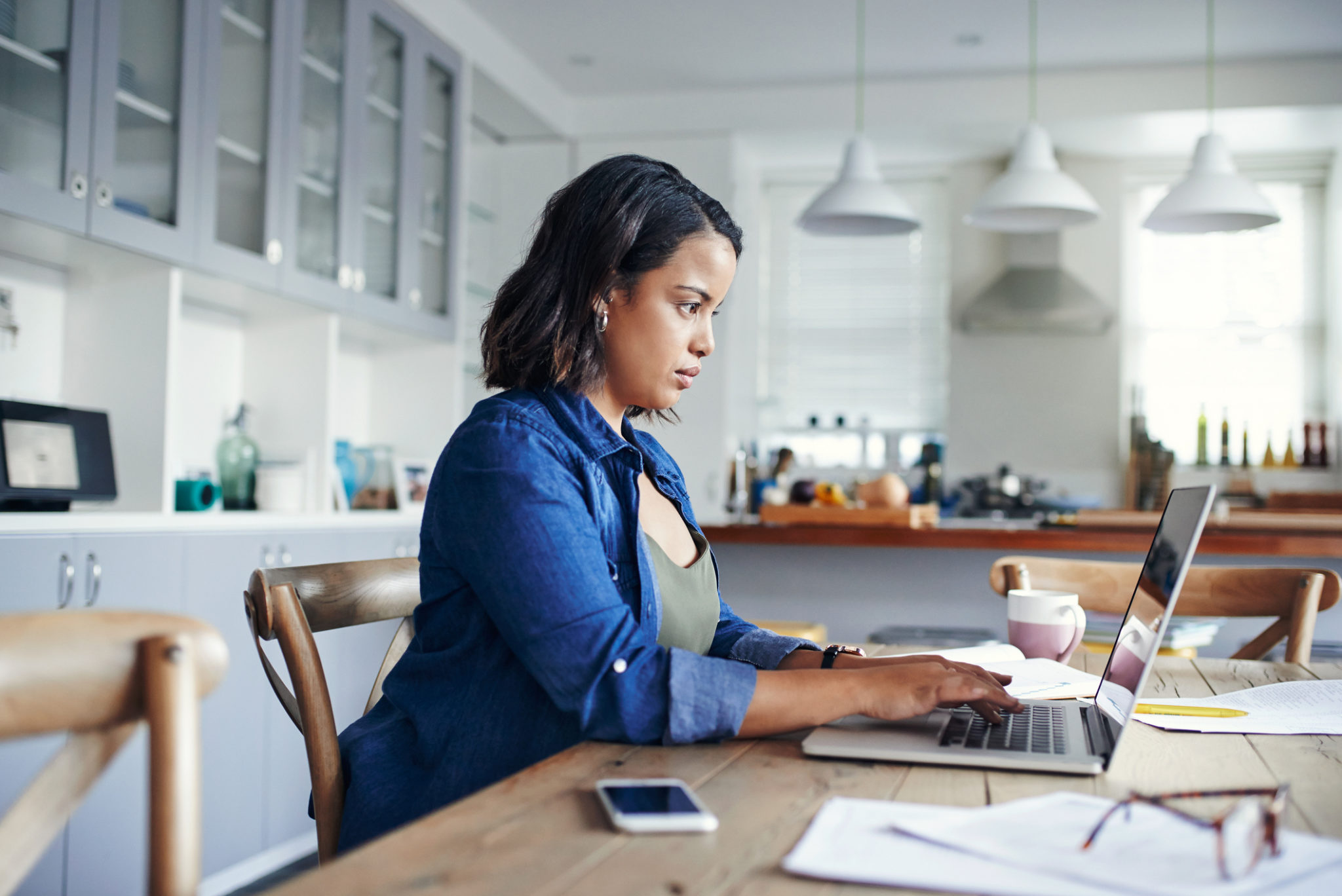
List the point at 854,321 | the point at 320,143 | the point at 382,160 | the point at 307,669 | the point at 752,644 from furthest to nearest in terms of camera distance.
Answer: the point at 854,321 → the point at 382,160 → the point at 320,143 → the point at 752,644 → the point at 307,669

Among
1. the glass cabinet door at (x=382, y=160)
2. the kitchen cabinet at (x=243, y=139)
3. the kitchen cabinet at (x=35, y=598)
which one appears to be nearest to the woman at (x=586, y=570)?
the kitchen cabinet at (x=35, y=598)

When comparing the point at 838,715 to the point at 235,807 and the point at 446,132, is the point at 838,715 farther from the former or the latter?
the point at 446,132

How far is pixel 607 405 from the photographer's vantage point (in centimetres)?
132

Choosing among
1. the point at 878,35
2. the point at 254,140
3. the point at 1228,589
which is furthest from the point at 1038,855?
the point at 878,35

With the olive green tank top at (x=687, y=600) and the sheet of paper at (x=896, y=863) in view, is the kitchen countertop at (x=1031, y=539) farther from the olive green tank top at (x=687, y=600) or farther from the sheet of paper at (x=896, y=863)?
the sheet of paper at (x=896, y=863)

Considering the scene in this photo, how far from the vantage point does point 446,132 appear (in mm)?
4016

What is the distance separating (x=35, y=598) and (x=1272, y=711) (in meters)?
2.02

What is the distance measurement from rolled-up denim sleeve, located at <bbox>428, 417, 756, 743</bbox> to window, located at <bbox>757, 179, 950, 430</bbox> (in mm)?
4841

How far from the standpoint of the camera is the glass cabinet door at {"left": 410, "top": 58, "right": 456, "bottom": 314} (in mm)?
3863

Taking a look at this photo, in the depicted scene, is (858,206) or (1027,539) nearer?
(1027,539)

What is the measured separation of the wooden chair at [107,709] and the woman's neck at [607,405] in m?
0.72

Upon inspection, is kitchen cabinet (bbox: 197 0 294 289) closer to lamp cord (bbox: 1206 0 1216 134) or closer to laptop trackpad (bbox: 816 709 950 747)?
laptop trackpad (bbox: 816 709 950 747)

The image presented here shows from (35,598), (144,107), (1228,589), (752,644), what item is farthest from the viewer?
(144,107)

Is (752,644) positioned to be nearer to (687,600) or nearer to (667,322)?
(687,600)
